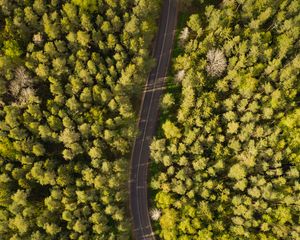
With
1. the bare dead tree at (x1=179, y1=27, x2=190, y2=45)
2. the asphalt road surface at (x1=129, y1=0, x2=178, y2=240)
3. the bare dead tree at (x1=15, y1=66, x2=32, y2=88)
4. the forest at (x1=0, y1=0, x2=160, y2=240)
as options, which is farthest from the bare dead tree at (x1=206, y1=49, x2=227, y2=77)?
the bare dead tree at (x1=15, y1=66, x2=32, y2=88)

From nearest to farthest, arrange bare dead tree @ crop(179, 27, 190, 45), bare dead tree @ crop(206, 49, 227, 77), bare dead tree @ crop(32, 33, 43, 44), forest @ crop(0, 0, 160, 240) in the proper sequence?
1. forest @ crop(0, 0, 160, 240)
2. bare dead tree @ crop(32, 33, 43, 44)
3. bare dead tree @ crop(206, 49, 227, 77)
4. bare dead tree @ crop(179, 27, 190, 45)

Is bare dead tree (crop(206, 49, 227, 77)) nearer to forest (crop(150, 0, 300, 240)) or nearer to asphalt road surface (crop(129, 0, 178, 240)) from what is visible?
forest (crop(150, 0, 300, 240))

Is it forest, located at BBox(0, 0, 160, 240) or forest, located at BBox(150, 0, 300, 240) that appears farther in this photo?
forest, located at BBox(150, 0, 300, 240)

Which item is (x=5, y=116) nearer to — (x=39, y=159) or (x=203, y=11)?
(x=39, y=159)

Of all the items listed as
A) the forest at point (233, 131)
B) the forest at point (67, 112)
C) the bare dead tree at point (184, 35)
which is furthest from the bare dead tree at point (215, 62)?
the forest at point (67, 112)

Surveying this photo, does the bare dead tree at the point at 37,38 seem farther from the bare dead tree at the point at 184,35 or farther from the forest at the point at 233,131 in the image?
the bare dead tree at the point at 184,35

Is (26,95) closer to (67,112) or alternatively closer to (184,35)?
(67,112)
